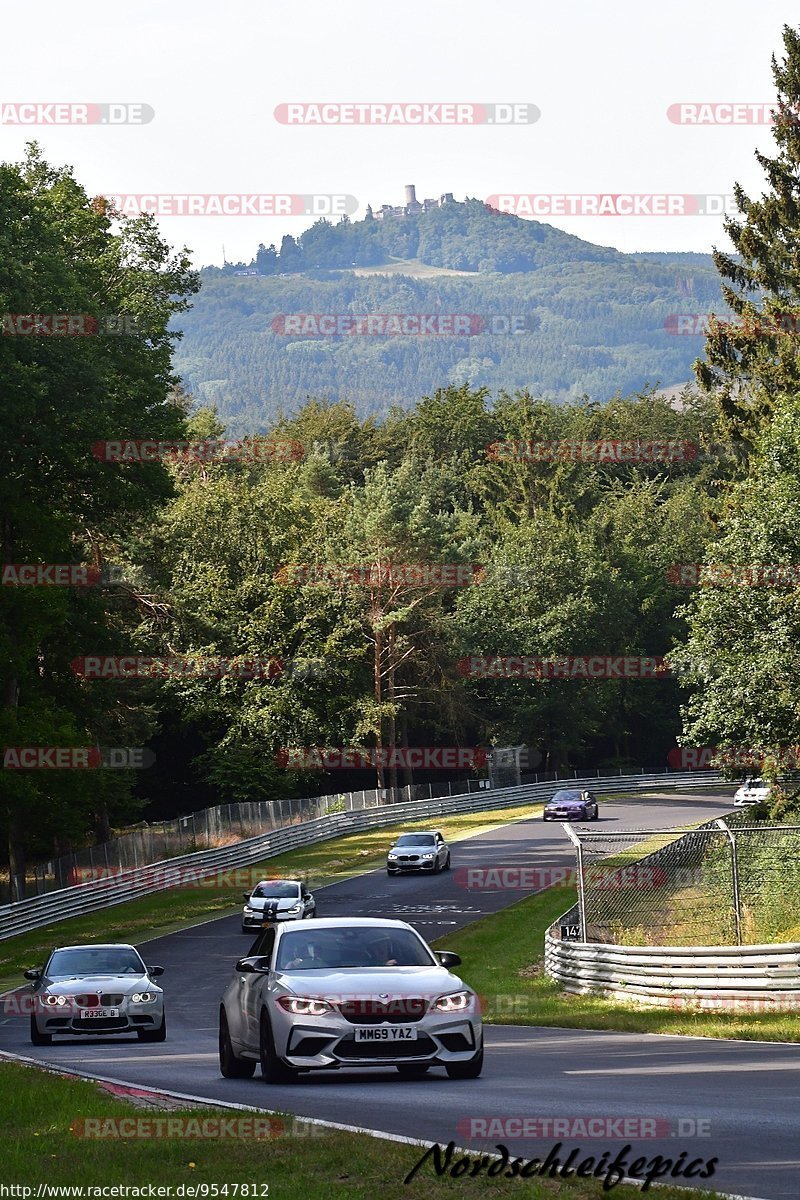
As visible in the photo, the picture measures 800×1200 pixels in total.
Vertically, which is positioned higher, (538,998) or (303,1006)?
(303,1006)

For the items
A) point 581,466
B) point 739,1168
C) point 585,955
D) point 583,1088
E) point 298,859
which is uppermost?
point 581,466

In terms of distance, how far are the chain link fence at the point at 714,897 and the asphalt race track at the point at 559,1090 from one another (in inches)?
123

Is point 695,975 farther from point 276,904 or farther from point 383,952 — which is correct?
point 276,904

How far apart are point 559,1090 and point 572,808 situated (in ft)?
170

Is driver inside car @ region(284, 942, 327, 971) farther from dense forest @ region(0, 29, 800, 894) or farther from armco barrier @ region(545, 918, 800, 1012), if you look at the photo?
dense forest @ region(0, 29, 800, 894)

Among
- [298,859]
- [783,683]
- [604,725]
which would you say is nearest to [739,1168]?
[783,683]

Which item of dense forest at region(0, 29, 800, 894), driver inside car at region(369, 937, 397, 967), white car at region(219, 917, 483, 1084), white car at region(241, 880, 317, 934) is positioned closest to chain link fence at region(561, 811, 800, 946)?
driver inside car at region(369, 937, 397, 967)

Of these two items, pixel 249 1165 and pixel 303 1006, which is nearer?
pixel 249 1165

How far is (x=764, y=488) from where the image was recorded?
132ft

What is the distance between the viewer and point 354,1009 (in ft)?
41.8

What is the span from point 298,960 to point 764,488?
28936 mm

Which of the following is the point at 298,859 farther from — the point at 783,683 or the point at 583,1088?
the point at 583,1088

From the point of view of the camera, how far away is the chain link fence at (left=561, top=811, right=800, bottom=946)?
70.2ft
